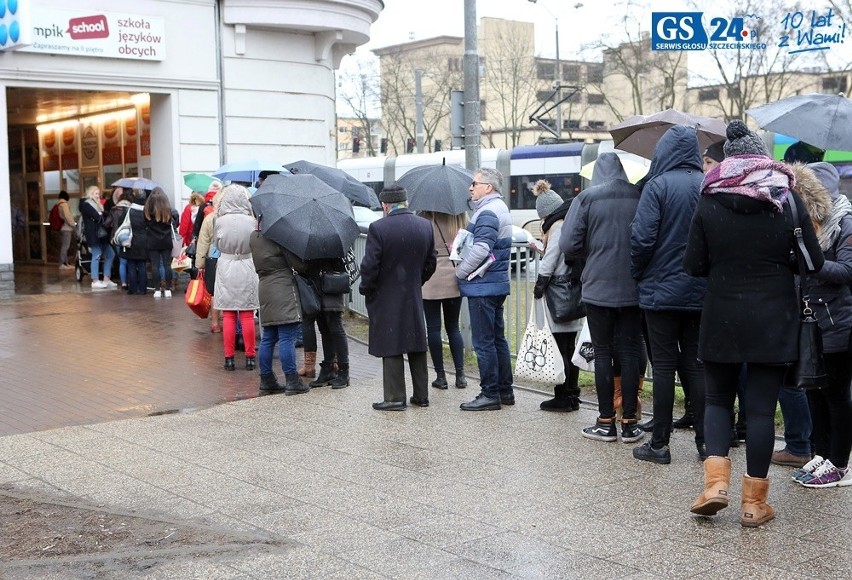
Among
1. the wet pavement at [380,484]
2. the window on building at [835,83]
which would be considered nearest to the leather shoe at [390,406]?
the wet pavement at [380,484]

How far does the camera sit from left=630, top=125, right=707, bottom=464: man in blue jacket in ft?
20.5

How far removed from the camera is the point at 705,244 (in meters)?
5.34

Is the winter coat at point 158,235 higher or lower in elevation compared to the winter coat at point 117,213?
lower

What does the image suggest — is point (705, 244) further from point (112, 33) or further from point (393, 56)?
point (393, 56)

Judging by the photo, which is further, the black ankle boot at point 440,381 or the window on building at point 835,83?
the window on building at point 835,83

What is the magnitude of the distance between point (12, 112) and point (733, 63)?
29445mm

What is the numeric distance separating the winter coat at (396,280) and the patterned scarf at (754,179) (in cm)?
321

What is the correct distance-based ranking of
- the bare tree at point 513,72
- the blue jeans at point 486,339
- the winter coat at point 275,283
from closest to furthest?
the blue jeans at point 486,339
the winter coat at point 275,283
the bare tree at point 513,72

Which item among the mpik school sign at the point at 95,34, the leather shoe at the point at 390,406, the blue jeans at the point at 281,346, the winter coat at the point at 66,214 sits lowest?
the leather shoe at the point at 390,406

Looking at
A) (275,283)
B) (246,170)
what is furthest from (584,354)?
(246,170)

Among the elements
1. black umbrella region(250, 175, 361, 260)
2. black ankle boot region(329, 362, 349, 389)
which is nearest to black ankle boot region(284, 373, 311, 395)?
black ankle boot region(329, 362, 349, 389)

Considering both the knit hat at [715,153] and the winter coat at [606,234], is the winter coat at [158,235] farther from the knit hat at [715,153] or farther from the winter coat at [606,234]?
the knit hat at [715,153]

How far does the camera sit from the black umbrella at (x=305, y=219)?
8469 millimetres

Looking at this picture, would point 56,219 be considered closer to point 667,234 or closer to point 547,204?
point 547,204
